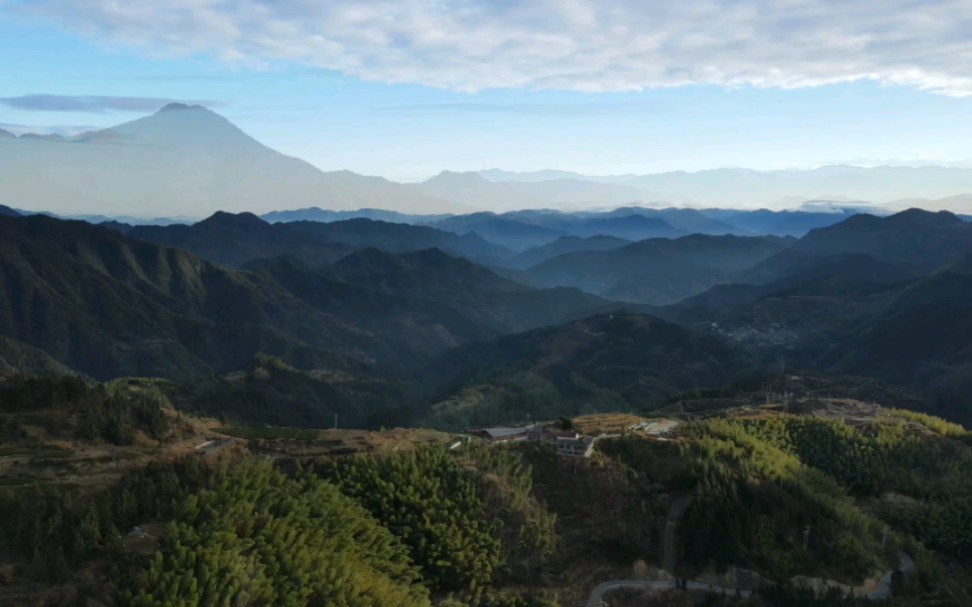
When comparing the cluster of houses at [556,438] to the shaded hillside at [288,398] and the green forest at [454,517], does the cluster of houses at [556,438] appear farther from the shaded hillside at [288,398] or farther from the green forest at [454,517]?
the shaded hillside at [288,398]

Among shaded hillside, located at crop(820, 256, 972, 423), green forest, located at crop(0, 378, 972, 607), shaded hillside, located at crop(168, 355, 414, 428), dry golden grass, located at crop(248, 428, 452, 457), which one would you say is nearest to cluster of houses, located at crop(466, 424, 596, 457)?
green forest, located at crop(0, 378, 972, 607)

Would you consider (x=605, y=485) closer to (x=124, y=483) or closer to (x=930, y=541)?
(x=930, y=541)

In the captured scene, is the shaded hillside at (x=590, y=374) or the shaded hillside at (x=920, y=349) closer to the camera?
the shaded hillside at (x=590, y=374)

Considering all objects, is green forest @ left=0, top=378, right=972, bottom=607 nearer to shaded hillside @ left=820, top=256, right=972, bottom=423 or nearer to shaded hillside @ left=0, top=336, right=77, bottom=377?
shaded hillside @ left=820, top=256, right=972, bottom=423

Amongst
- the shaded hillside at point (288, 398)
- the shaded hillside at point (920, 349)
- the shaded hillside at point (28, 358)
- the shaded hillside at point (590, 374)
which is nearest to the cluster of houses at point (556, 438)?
the shaded hillside at point (590, 374)

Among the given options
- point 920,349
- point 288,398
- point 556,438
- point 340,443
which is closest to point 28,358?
point 288,398

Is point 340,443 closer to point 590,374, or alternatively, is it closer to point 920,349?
point 590,374
